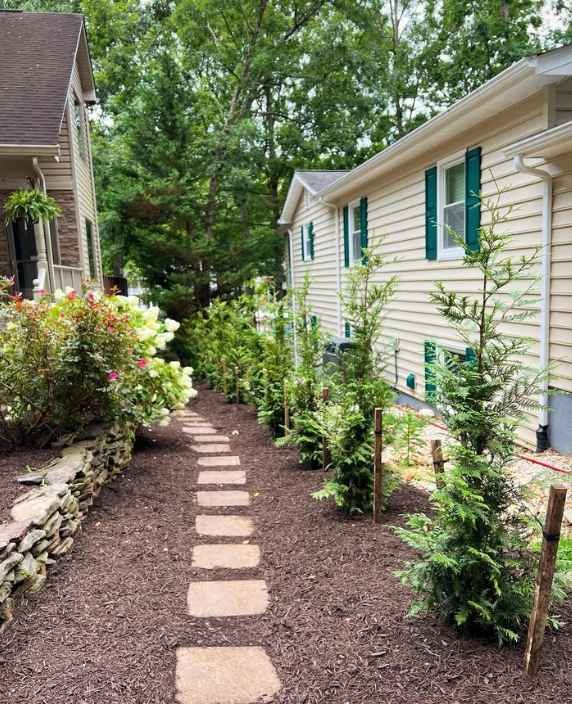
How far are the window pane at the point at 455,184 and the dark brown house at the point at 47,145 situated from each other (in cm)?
570

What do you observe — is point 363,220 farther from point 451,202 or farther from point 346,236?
point 451,202

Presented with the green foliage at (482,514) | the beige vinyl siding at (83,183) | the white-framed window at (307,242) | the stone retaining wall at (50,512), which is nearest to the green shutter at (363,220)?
the white-framed window at (307,242)

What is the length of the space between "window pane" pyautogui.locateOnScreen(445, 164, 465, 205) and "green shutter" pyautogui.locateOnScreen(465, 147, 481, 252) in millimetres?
364

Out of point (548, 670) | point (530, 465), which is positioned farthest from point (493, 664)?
point (530, 465)

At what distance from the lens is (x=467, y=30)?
20141mm

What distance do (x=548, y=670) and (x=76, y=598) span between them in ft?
7.24

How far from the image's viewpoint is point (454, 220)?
7273 millimetres

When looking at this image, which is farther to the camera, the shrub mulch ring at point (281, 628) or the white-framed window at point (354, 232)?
the white-framed window at point (354, 232)

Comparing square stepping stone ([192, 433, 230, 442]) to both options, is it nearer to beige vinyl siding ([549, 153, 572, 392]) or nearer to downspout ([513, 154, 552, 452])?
downspout ([513, 154, 552, 452])

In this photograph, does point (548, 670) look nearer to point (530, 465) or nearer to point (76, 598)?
point (76, 598)

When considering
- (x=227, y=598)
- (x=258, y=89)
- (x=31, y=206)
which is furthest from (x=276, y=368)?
(x=258, y=89)

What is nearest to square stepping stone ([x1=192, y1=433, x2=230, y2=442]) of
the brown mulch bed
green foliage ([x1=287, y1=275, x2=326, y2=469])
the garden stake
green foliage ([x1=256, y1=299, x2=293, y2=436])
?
green foliage ([x1=256, y1=299, x2=293, y2=436])

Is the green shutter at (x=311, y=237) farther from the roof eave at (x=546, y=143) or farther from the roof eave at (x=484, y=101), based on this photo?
the roof eave at (x=546, y=143)

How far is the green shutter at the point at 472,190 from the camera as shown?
20.9 feet
